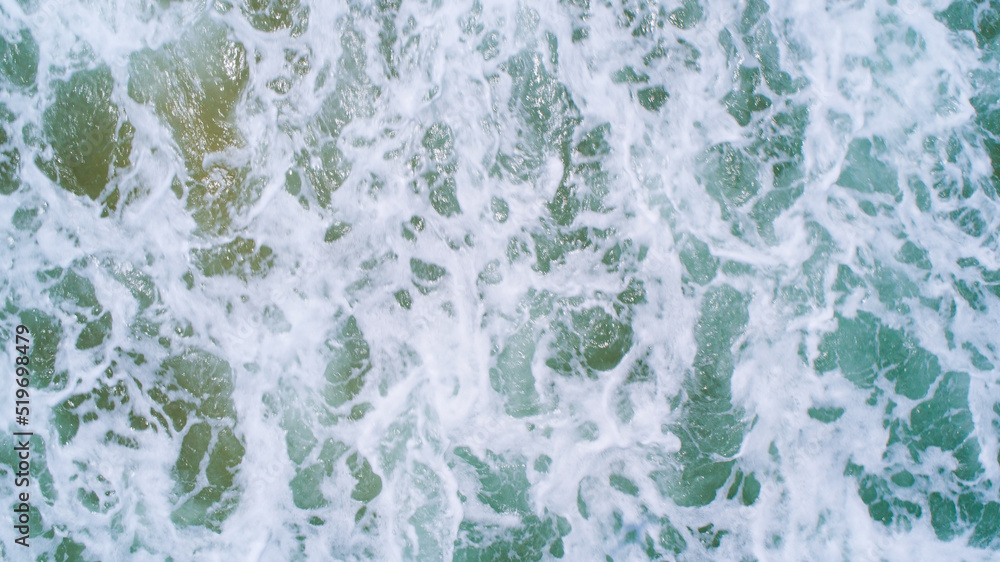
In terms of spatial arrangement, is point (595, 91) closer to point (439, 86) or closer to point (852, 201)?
point (439, 86)

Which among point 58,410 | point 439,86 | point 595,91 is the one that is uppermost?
point 439,86

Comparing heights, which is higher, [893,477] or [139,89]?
[139,89]

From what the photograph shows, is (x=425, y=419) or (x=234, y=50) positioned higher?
(x=234, y=50)

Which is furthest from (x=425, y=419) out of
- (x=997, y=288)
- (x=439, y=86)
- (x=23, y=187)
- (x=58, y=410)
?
(x=997, y=288)

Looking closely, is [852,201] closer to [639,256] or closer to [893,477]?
[639,256]

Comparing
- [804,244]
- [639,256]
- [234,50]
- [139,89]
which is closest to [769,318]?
[804,244]

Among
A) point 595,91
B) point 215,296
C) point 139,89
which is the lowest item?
point 215,296
